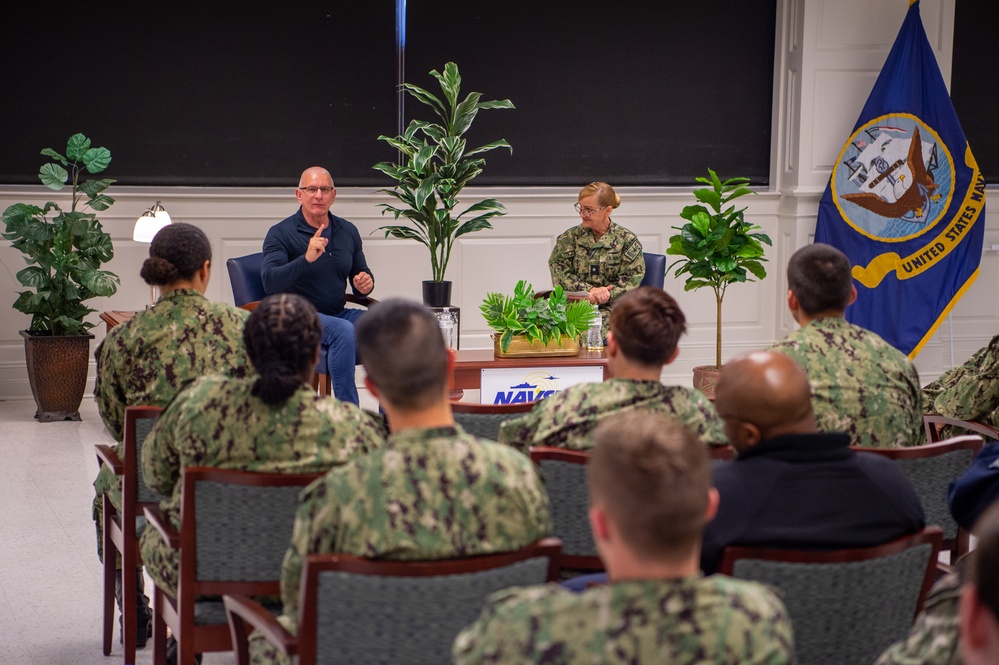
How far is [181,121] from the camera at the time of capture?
6852 mm

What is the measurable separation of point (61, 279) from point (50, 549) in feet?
7.66

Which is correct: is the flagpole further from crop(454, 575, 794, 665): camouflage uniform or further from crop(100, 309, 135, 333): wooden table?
crop(454, 575, 794, 665): camouflage uniform

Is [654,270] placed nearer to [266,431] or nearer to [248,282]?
[248,282]

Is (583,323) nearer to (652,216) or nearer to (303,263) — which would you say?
(303,263)

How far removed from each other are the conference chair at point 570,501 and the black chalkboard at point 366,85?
484 centimetres

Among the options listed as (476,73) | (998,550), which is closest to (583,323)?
(476,73)

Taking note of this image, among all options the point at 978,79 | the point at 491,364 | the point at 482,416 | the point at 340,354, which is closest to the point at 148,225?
the point at 340,354

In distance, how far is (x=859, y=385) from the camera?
297 cm

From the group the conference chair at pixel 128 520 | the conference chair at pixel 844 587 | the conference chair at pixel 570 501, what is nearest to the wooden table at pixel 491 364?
the conference chair at pixel 128 520

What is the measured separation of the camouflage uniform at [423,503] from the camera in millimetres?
1865

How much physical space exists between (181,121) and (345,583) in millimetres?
5553

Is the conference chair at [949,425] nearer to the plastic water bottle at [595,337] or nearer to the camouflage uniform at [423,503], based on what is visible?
the plastic water bottle at [595,337]

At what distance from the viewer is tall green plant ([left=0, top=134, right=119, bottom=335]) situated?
238 inches

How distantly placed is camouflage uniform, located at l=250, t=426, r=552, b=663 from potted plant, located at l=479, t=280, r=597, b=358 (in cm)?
311
